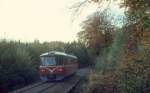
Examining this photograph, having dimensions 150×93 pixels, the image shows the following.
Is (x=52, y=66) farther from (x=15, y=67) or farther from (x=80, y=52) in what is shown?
(x=80, y=52)

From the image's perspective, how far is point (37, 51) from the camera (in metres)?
49.2

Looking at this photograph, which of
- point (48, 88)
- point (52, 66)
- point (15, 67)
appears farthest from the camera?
point (52, 66)

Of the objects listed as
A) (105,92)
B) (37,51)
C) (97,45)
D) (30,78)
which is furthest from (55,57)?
(105,92)

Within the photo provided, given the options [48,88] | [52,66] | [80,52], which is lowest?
[48,88]

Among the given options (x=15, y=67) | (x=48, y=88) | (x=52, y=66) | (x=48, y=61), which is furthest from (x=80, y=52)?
(x=48, y=88)

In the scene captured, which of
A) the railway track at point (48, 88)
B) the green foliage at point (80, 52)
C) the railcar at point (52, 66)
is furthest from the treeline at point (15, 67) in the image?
the green foliage at point (80, 52)

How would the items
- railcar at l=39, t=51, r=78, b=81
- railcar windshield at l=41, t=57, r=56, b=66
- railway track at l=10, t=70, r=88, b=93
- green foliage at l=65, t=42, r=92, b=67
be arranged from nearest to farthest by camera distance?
railway track at l=10, t=70, r=88, b=93 < railcar at l=39, t=51, r=78, b=81 < railcar windshield at l=41, t=57, r=56, b=66 < green foliage at l=65, t=42, r=92, b=67

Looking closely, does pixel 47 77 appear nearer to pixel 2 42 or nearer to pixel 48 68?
pixel 48 68

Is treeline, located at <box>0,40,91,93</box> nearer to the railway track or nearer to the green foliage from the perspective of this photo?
the railway track

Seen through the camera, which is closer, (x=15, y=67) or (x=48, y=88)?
(x=48, y=88)

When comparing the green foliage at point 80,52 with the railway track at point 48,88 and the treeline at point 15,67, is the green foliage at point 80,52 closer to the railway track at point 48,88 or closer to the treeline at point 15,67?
the treeline at point 15,67

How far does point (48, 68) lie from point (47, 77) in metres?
0.89

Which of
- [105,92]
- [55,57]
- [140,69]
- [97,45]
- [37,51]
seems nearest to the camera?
[140,69]

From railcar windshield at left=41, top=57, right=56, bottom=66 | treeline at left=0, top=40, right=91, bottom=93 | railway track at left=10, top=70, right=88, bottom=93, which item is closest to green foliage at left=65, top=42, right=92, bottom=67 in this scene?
treeline at left=0, top=40, right=91, bottom=93
